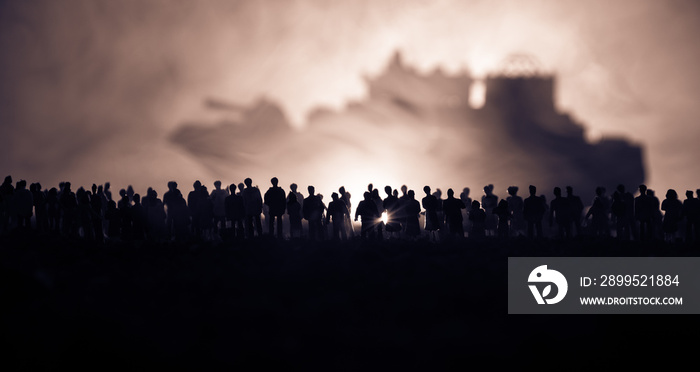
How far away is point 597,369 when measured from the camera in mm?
6867

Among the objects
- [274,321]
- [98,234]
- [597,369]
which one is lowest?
[597,369]

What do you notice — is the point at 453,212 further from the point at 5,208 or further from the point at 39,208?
the point at 5,208

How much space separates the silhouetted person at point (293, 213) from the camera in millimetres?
22219

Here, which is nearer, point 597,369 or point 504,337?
point 597,369

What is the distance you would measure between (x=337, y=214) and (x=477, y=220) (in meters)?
5.78

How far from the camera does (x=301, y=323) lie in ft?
26.5

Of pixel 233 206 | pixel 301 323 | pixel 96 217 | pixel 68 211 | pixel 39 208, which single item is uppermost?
pixel 39 208

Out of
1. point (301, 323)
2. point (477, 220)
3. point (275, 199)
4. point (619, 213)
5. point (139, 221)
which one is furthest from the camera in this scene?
point (477, 220)

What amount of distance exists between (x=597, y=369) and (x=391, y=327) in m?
2.56

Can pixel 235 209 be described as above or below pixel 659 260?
above

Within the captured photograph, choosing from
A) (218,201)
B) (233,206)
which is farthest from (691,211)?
(218,201)

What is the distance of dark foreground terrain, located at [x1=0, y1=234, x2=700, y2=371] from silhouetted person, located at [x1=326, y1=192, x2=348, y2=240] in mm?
9943

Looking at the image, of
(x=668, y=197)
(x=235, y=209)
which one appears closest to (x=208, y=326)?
(x=235, y=209)

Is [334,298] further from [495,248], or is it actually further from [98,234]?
[98,234]
